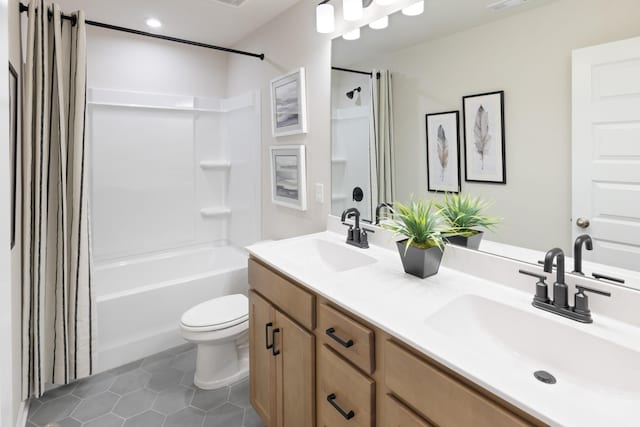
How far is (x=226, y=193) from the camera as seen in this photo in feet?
11.4

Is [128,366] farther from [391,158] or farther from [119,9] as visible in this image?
[119,9]

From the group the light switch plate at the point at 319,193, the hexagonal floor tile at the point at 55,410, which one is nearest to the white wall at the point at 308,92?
the light switch plate at the point at 319,193

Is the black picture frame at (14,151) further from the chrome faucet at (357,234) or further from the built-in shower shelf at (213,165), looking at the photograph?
the built-in shower shelf at (213,165)

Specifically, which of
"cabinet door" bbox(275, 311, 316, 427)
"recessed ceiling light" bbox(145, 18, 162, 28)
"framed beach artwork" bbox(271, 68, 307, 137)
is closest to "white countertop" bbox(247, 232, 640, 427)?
"cabinet door" bbox(275, 311, 316, 427)

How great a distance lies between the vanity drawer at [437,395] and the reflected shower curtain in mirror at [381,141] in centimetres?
93

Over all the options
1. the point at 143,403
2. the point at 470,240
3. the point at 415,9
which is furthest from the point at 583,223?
the point at 143,403

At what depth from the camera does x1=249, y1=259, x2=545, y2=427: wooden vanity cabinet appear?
80 centimetres

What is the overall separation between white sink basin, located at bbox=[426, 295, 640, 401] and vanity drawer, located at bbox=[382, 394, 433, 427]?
0.22 m

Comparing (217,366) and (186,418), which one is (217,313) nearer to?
(217,366)

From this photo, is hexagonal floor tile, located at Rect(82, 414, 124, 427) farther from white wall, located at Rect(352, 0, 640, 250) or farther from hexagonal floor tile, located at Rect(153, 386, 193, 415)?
white wall, located at Rect(352, 0, 640, 250)

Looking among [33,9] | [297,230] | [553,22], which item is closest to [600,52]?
[553,22]

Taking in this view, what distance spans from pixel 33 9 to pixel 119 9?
73cm

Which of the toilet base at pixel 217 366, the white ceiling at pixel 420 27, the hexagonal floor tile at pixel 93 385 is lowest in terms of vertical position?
the hexagonal floor tile at pixel 93 385

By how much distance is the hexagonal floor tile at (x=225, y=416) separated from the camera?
1815 mm
